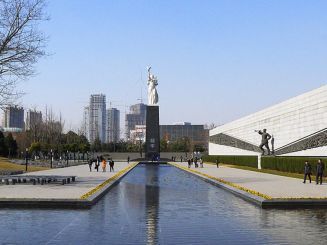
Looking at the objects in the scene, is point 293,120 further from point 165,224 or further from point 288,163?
point 165,224

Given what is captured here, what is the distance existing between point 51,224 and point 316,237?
6241mm

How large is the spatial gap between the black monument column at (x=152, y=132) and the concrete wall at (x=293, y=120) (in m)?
14.5

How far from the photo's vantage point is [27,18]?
82.6 ft

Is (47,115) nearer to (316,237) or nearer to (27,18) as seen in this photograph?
(27,18)

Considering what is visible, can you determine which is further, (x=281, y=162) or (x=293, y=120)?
(x=293, y=120)

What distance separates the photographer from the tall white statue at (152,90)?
80.1 m

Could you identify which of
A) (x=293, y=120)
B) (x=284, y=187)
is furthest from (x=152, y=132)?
(x=284, y=187)

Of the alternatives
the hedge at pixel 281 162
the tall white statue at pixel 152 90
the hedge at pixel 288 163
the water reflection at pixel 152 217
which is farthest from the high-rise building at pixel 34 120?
the water reflection at pixel 152 217

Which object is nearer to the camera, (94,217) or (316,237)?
(316,237)

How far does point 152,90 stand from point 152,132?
8.32 m

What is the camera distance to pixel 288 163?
43.2m

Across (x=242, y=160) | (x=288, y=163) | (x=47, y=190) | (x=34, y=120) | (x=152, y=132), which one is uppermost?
(x=34, y=120)

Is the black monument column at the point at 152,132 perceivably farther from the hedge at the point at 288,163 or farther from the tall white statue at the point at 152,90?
the hedge at the point at 288,163

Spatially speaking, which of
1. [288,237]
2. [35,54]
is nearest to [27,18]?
[35,54]
